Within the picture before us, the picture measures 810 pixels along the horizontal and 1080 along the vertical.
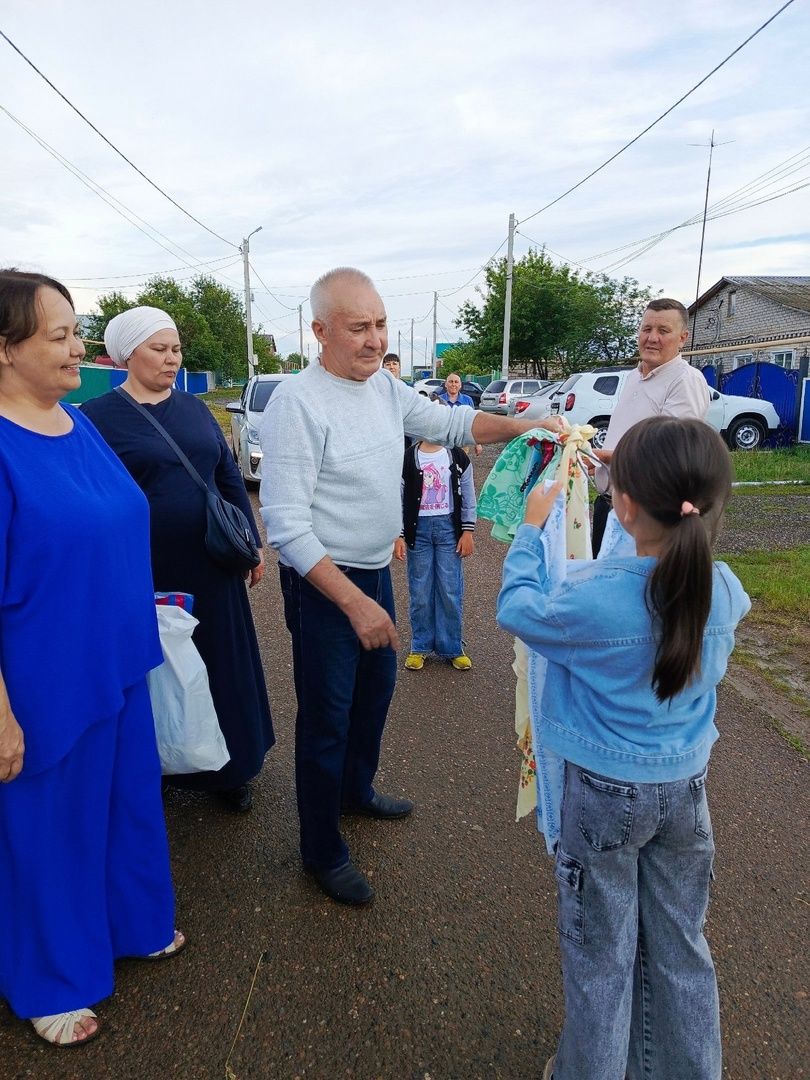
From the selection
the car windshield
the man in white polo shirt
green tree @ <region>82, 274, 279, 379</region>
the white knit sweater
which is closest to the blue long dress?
the white knit sweater

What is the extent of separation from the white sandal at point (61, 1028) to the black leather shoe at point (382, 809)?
1.26 meters

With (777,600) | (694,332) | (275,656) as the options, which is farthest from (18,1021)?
(694,332)

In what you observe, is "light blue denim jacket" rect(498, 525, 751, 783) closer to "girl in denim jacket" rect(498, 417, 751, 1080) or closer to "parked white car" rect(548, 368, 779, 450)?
"girl in denim jacket" rect(498, 417, 751, 1080)

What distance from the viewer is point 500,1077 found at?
1.90 meters

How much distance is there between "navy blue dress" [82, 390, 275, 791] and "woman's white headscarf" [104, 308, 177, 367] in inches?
7.4

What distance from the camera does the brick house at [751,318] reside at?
81.7 feet

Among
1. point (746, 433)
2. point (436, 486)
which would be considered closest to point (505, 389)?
point (746, 433)

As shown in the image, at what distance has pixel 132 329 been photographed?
2.79m

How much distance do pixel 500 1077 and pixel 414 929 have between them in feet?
1.91

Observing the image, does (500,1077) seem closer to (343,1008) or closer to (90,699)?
(343,1008)

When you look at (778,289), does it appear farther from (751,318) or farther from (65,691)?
(65,691)

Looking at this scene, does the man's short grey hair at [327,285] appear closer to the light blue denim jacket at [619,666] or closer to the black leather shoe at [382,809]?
the light blue denim jacket at [619,666]

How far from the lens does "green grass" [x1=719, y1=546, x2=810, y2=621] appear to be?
5.57 metres

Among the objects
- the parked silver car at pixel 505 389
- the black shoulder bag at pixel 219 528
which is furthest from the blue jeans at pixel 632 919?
the parked silver car at pixel 505 389
